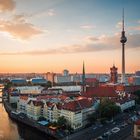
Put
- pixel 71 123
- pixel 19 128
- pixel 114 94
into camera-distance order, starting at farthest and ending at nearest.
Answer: pixel 114 94 → pixel 19 128 → pixel 71 123

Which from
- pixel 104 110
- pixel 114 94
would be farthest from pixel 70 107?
pixel 114 94

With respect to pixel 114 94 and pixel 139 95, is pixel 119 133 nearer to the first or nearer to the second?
→ pixel 114 94

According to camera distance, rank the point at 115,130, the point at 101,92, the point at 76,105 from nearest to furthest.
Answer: the point at 115,130
the point at 76,105
the point at 101,92

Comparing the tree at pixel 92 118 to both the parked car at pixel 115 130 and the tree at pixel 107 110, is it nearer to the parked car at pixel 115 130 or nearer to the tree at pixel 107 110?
the tree at pixel 107 110

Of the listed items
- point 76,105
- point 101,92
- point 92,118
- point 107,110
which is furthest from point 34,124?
point 101,92

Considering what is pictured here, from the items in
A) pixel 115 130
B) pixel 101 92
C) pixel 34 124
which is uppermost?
pixel 101 92

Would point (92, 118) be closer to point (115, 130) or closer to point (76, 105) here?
point (76, 105)

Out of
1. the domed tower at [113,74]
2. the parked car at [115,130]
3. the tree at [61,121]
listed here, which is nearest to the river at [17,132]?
the tree at [61,121]

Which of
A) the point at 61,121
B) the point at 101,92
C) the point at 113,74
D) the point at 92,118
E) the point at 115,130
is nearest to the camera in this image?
the point at 115,130
